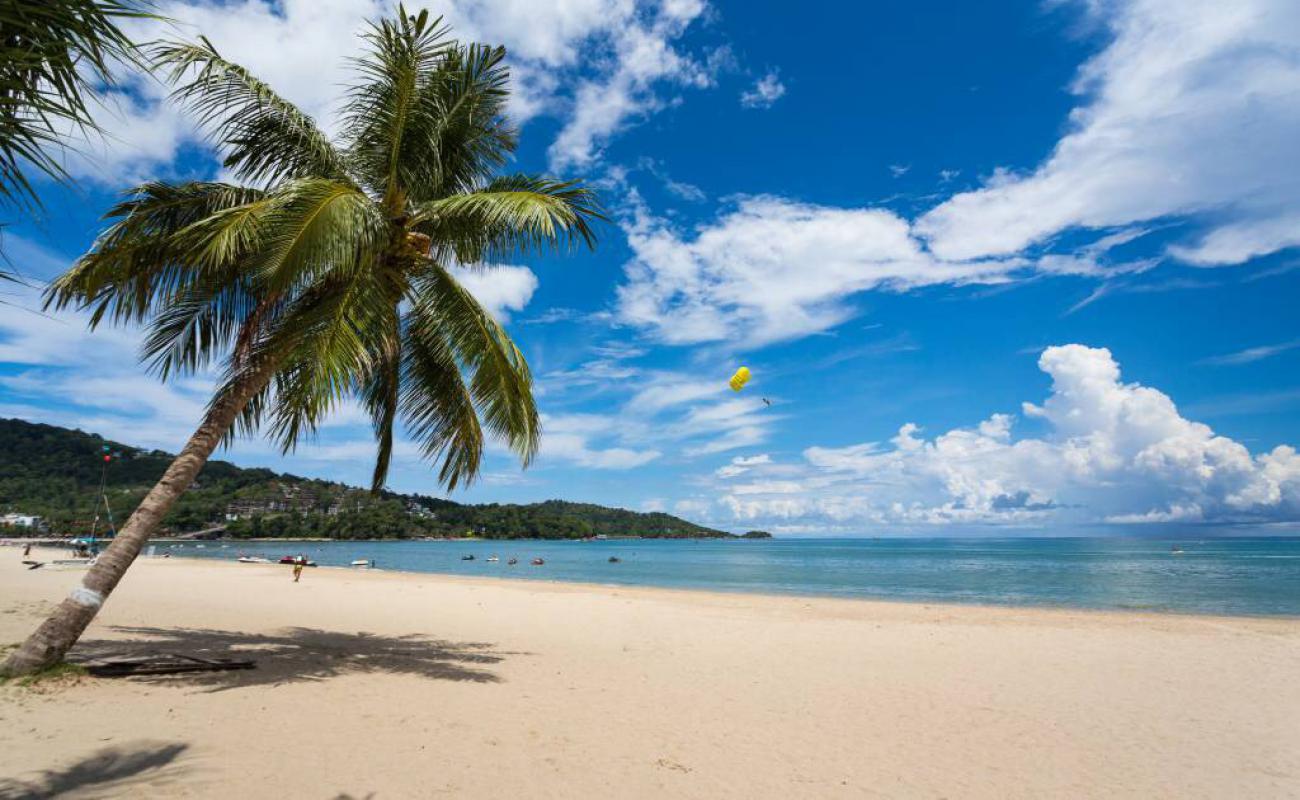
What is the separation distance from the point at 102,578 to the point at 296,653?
3233 mm

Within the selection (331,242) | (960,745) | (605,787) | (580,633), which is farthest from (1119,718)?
(331,242)

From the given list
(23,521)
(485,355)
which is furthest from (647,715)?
(23,521)

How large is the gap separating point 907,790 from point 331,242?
6736mm

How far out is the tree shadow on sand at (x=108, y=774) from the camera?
3.93m

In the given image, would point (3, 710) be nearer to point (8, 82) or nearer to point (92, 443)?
point (8, 82)

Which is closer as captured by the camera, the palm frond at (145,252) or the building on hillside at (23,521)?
the palm frond at (145,252)

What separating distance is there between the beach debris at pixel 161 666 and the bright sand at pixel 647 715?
287mm

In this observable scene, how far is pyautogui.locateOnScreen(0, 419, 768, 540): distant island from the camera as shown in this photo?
93.6 m

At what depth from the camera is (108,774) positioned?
4238mm

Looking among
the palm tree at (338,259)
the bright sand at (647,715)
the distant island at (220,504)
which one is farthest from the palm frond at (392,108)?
the distant island at (220,504)

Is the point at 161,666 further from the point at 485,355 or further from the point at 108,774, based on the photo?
the point at 485,355

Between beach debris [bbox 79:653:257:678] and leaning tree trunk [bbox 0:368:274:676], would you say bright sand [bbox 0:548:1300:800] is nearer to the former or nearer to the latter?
beach debris [bbox 79:653:257:678]

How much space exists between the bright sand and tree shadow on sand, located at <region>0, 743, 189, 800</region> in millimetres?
21

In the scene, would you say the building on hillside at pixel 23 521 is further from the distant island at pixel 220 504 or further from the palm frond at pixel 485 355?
the palm frond at pixel 485 355
